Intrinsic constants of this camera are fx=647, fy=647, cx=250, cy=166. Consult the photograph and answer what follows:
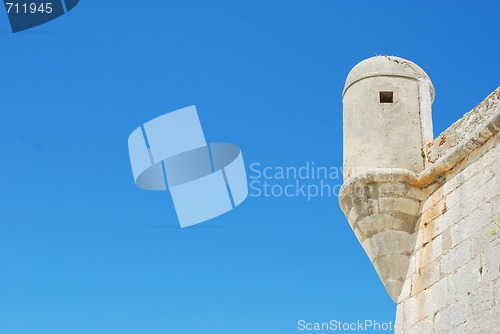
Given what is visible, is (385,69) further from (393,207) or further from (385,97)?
(393,207)

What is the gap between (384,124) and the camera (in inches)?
282

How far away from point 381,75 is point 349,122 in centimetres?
65

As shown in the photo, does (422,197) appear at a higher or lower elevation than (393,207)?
higher

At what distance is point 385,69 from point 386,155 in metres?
1.13

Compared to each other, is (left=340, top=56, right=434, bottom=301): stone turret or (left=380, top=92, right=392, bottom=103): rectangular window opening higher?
(left=380, top=92, right=392, bottom=103): rectangular window opening

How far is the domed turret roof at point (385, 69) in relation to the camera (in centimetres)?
750

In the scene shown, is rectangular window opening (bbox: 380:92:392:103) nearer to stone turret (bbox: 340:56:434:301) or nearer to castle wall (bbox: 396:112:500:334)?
stone turret (bbox: 340:56:434:301)

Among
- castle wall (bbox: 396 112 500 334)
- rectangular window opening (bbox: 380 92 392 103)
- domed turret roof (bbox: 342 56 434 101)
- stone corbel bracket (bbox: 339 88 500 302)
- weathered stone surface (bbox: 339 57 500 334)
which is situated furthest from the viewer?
domed turret roof (bbox: 342 56 434 101)

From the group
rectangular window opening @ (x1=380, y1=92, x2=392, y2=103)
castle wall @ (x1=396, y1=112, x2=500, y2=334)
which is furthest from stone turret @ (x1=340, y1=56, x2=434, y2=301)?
castle wall @ (x1=396, y1=112, x2=500, y2=334)

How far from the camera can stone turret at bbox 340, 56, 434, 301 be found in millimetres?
6766

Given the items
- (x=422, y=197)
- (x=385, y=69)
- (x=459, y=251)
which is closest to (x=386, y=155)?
(x=422, y=197)

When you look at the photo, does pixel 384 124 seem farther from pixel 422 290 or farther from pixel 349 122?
pixel 422 290

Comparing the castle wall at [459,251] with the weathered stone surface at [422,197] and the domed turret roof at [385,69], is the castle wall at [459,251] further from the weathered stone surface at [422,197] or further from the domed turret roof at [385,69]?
the domed turret roof at [385,69]

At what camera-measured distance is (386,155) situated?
23.0 feet
